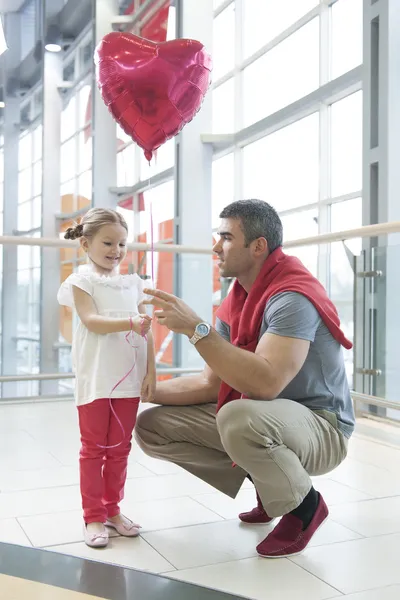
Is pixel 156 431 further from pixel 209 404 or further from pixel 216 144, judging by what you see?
pixel 216 144

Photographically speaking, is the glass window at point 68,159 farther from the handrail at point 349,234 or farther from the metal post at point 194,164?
the handrail at point 349,234

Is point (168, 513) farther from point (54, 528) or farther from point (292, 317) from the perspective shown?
point (292, 317)

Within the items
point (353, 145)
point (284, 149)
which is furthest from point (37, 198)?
point (353, 145)

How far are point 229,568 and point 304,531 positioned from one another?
0.23 meters

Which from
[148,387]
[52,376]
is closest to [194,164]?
[52,376]

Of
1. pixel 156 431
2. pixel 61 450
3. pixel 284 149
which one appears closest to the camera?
pixel 156 431

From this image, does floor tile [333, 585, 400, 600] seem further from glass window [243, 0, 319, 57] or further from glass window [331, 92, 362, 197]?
glass window [243, 0, 319, 57]

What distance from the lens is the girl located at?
1742mm

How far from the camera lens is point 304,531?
1665 millimetres

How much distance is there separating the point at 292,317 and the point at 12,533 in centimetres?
97

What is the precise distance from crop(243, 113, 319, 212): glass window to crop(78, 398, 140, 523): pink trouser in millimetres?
4205

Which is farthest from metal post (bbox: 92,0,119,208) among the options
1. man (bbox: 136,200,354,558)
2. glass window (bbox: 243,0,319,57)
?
man (bbox: 136,200,354,558)

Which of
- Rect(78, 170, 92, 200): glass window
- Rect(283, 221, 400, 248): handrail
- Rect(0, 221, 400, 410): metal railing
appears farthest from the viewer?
Rect(78, 170, 92, 200): glass window

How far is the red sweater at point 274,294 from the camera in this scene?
5.57 ft
